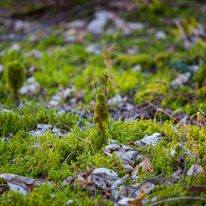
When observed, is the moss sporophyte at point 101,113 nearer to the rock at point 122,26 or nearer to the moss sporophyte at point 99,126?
the moss sporophyte at point 99,126

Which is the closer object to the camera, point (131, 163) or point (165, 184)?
point (165, 184)

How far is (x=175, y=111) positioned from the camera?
2764 mm

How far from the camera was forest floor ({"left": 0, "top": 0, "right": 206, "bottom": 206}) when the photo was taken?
1557 mm

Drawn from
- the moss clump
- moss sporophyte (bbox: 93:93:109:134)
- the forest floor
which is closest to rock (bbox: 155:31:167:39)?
the forest floor

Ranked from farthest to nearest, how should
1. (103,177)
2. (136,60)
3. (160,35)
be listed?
1. (160,35)
2. (136,60)
3. (103,177)

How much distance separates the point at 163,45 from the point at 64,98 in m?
3.20

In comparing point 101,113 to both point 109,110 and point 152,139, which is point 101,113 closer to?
point 152,139

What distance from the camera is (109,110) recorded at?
313cm

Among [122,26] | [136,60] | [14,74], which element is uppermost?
[122,26]

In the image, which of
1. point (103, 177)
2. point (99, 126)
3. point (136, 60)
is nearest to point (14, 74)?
point (99, 126)

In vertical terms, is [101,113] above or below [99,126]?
above

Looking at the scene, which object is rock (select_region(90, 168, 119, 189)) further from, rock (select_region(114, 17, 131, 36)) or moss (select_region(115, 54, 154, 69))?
rock (select_region(114, 17, 131, 36))

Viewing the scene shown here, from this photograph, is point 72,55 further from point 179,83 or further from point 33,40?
point 179,83

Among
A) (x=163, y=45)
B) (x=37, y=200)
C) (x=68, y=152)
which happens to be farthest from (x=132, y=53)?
(x=37, y=200)
